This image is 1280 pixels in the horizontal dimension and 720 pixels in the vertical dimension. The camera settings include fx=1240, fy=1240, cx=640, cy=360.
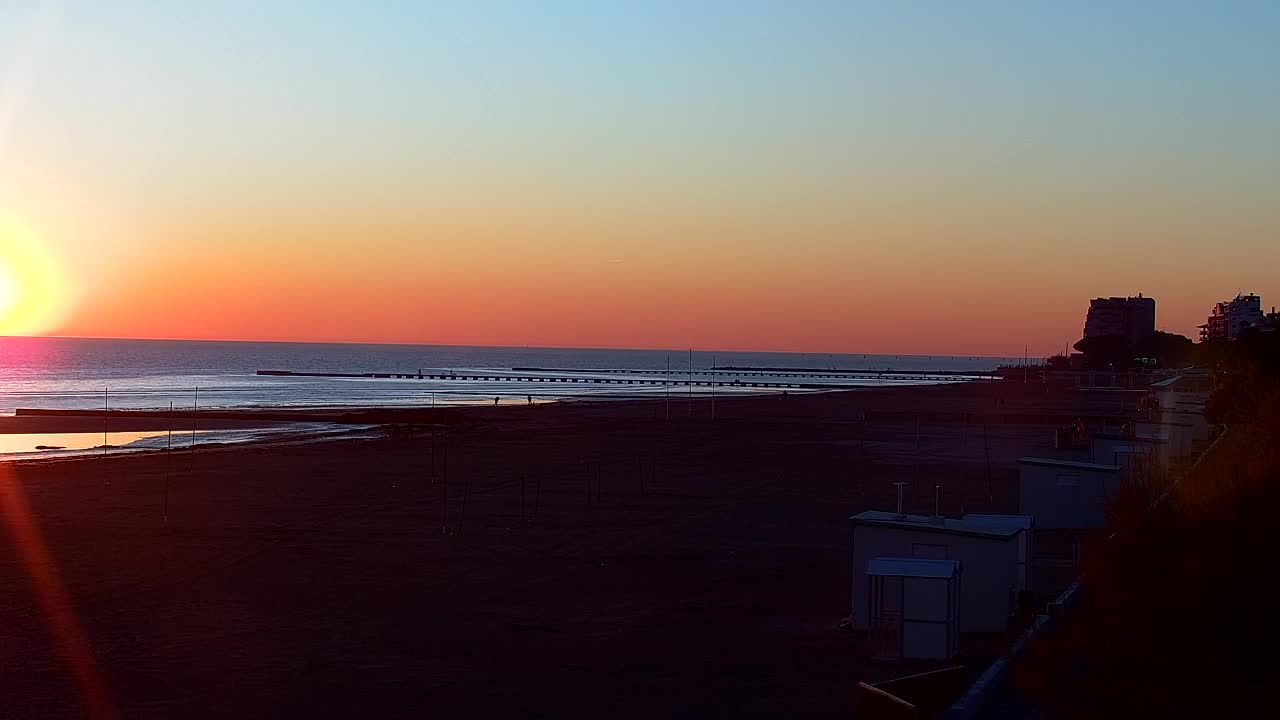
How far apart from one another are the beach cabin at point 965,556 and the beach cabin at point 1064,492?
35.9 ft

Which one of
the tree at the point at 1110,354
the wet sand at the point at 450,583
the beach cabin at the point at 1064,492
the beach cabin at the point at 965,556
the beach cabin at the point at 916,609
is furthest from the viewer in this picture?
the tree at the point at 1110,354

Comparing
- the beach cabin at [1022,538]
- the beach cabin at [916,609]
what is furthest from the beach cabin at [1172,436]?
the beach cabin at [916,609]

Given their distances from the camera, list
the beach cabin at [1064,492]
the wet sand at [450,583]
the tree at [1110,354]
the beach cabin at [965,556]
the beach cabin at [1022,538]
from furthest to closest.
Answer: the tree at [1110,354] → the beach cabin at [1064,492] → the beach cabin at [1022,538] → the beach cabin at [965,556] → the wet sand at [450,583]

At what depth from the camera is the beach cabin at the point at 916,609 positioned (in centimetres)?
1652

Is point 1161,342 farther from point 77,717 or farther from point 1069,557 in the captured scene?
point 77,717

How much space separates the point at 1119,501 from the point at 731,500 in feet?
63.1

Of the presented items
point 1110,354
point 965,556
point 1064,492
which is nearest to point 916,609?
point 965,556

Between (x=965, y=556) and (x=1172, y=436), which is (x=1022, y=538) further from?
(x=1172, y=436)

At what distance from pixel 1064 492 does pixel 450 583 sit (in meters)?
14.7

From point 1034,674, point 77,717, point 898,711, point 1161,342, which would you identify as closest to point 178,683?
point 77,717

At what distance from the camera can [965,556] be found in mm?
18125

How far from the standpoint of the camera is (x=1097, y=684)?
32.1 ft

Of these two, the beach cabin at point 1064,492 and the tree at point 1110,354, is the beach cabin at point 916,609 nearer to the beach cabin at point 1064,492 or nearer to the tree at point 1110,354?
the beach cabin at point 1064,492

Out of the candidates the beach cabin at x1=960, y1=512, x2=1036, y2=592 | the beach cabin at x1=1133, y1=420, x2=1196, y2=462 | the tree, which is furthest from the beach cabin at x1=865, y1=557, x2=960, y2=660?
the tree
